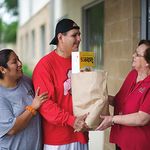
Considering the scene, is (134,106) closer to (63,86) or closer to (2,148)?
(63,86)

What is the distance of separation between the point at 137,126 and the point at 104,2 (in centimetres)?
277

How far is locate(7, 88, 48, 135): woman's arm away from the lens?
2.70 metres

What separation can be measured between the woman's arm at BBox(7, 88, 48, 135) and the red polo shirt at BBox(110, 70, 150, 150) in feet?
2.03

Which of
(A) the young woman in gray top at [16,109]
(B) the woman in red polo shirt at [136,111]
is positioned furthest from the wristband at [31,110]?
(B) the woman in red polo shirt at [136,111]

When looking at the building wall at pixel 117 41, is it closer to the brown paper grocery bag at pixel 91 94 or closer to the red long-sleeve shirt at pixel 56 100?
the red long-sleeve shirt at pixel 56 100

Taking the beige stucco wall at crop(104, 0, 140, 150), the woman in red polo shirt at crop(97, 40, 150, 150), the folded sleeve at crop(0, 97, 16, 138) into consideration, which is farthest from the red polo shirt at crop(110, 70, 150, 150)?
the beige stucco wall at crop(104, 0, 140, 150)

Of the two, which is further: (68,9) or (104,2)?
(68,9)

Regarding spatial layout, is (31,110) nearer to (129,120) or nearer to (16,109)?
(16,109)

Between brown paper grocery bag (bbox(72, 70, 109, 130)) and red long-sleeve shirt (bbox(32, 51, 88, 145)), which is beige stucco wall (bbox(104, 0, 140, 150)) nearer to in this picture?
red long-sleeve shirt (bbox(32, 51, 88, 145))

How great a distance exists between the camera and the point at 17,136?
2791 millimetres

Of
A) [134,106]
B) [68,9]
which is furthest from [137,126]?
[68,9]

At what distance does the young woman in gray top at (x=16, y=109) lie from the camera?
8.85 feet

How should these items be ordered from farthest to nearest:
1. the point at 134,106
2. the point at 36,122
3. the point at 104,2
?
1. the point at 104,2
2. the point at 36,122
3. the point at 134,106

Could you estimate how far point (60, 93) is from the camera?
9.09 feet
